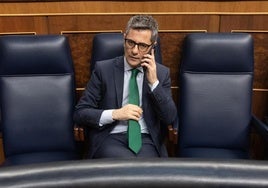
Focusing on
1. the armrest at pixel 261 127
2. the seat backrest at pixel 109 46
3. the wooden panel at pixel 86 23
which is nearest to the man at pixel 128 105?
the seat backrest at pixel 109 46

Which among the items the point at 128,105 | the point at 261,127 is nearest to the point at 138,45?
the point at 128,105

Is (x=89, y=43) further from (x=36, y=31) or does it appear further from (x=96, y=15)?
(x=36, y=31)

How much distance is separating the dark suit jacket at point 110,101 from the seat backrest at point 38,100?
0.20m

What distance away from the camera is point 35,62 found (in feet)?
5.36

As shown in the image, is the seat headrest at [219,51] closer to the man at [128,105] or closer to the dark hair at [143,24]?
the man at [128,105]

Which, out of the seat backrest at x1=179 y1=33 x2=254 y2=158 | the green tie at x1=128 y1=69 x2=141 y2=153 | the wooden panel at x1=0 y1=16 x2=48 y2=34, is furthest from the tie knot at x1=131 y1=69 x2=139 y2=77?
the wooden panel at x1=0 y1=16 x2=48 y2=34

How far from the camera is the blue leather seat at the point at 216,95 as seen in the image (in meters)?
1.65

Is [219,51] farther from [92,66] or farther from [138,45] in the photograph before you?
[92,66]

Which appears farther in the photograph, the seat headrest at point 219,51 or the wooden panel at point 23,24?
the wooden panel at point 23,24

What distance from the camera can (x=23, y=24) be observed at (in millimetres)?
1790

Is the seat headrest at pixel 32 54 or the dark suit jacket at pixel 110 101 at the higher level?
the seat headrest at pixel 32 54

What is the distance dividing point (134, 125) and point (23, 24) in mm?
909

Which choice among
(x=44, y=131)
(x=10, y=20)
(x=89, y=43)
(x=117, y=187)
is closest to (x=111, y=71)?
(x=89, y=43)

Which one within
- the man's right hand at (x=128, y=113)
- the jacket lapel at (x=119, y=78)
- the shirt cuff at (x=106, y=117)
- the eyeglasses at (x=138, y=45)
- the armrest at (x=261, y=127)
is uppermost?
the eyeglasses at (x=138, y=45)
